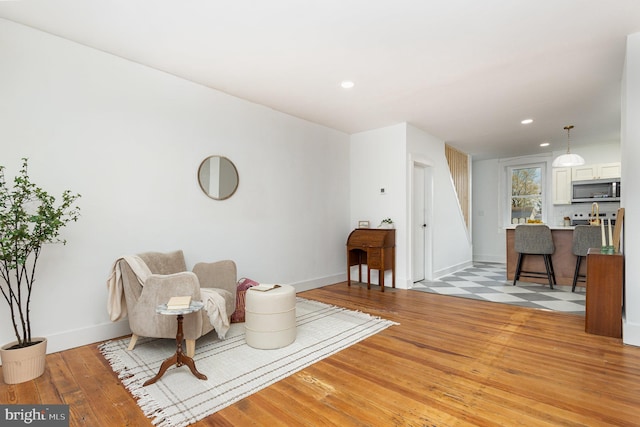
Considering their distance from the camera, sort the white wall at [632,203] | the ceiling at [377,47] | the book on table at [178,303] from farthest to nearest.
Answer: the white wall at [632,203]
the ceiling at [377,47]
the book on table at [178,303]

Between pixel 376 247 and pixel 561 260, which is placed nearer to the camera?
pixel 376 247

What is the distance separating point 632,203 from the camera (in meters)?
2.72

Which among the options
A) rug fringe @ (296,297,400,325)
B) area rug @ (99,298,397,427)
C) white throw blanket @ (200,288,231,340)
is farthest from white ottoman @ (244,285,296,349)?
rug fringe @ (296,297,400,325)

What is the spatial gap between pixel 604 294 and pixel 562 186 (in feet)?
15.0

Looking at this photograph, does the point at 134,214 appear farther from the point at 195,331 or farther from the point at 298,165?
the point at 298,165

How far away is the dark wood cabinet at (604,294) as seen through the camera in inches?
113

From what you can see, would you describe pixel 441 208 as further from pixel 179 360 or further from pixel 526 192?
pixel 179 360

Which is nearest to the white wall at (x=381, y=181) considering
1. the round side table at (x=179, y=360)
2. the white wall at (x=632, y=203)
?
the white wall at (x=632, y=203)

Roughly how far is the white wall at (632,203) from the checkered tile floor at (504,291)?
97 cm

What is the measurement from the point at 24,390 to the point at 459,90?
184 inches

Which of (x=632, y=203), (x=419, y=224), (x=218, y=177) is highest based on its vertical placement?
(x=218, y=177)

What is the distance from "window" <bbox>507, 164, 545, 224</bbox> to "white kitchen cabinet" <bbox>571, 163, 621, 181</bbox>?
0.88m

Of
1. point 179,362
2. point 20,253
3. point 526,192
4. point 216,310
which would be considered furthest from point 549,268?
point 20,253

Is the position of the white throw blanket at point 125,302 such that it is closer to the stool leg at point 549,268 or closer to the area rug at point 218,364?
the area rug at point 218,364
